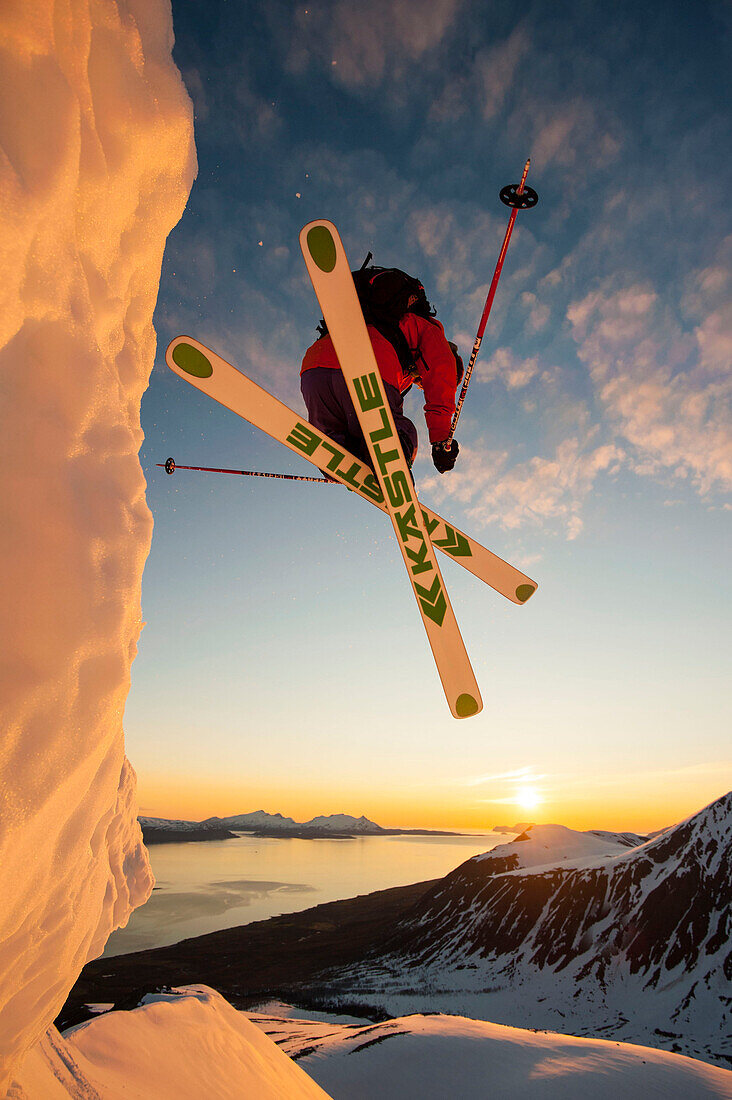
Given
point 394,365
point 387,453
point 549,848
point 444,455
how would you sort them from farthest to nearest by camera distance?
point 549,848 → point 444,455 → point 394,365 → point 387,453

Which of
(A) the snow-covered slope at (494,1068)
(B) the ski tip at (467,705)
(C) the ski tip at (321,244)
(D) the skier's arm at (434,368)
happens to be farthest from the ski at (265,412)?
(A) the snow-covered slope at (494,1068)

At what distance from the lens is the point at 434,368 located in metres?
4.54

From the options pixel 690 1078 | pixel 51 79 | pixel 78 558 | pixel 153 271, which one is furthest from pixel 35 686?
pixel 690 1078

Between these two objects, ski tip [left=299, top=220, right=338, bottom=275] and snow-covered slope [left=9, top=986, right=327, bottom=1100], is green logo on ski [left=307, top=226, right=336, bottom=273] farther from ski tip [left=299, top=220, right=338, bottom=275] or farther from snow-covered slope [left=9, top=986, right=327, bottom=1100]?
snow-covered slope [left=9, top=986, right=327, bottom=1100]

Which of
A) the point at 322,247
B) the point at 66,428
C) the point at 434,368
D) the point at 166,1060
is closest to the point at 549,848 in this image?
the point at 166,1060

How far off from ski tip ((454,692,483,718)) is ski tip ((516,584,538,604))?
5.51 ft

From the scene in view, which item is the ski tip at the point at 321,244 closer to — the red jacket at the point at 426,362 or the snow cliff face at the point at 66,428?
the red jacket at the point at 426,362

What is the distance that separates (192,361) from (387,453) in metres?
1.77

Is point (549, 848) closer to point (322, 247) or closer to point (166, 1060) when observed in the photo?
point (166, 1060)

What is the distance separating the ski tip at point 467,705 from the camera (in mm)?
3854

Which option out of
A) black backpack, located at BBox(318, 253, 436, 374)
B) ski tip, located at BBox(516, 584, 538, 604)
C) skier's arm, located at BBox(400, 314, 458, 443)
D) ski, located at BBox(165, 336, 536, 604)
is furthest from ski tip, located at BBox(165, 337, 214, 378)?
ski tip, located at BBox(516, 584, 538, 604)

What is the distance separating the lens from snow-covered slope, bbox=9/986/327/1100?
3.62 m

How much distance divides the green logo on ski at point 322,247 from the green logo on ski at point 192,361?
1206 millimetres

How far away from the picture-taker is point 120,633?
193 centimetres
